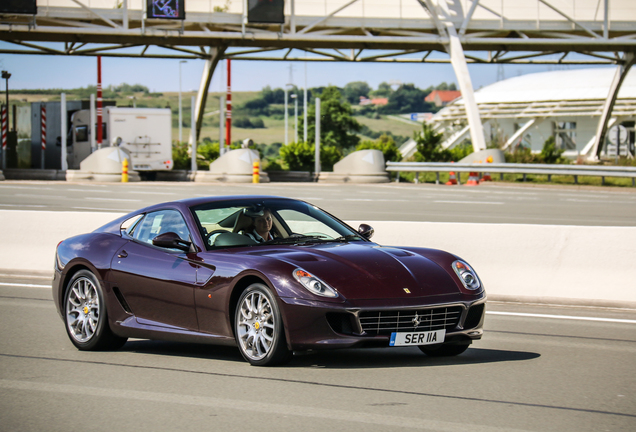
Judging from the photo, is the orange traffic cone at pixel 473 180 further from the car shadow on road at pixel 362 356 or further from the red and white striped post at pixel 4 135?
the car shadow on road at pixel 362 356

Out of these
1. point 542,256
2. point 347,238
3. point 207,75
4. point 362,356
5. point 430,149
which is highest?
point 207,75

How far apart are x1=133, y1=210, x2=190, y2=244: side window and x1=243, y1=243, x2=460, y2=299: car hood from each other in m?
0.93

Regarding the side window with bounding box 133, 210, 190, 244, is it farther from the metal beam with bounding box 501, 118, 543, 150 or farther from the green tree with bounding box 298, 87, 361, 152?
the green tree with bounding box 298, 87, 361, 152

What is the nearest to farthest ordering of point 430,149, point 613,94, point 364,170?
point 364,170 → point 430,149 → point 613,94

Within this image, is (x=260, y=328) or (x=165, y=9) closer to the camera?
(x=260, y=328)

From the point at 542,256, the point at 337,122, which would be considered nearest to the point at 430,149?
the point at 542,256

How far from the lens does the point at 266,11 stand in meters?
43.0

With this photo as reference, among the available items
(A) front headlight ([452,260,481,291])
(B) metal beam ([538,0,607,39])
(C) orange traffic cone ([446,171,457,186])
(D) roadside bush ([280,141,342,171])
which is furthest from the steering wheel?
(B) metal beam ([538,0,607,39])

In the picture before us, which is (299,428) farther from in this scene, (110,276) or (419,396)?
(110,276)

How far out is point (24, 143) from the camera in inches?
1758

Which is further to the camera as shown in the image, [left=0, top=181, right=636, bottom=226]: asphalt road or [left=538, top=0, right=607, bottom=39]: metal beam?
[left=538, top=0, right=607, bottom=39]: metal beam

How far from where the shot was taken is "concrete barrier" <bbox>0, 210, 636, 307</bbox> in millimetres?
10430

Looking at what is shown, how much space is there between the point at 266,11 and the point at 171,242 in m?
37.3

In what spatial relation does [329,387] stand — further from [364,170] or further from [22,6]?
[22,6]
